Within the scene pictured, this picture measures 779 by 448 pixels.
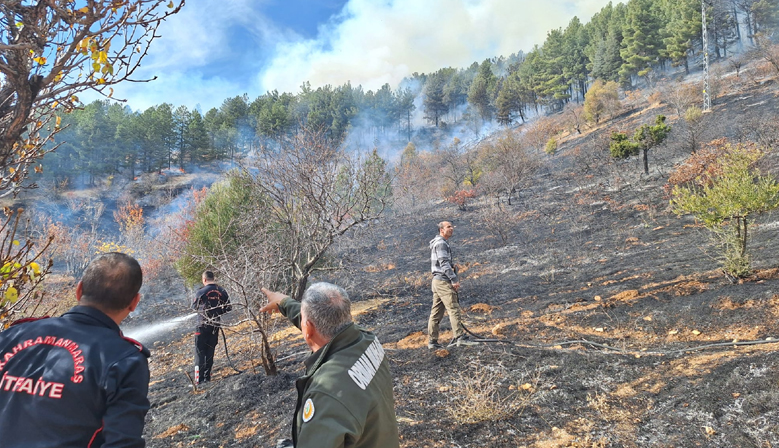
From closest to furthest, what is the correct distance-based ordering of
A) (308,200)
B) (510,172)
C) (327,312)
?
1. (327,312)
2. (308,200)
3. (510,172)

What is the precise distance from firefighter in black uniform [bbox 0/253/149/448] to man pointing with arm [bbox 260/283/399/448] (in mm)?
565

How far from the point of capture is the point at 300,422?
56.1 inches

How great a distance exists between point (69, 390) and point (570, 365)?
4.52 meters

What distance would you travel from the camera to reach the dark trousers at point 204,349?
18.3 ft

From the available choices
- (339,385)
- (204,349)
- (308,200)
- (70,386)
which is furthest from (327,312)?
(308,200)

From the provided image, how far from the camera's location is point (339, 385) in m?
1.38

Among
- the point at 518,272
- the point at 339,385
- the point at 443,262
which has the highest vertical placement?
the point at 339,385

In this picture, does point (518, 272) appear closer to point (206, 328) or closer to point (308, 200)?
point (308, 200)

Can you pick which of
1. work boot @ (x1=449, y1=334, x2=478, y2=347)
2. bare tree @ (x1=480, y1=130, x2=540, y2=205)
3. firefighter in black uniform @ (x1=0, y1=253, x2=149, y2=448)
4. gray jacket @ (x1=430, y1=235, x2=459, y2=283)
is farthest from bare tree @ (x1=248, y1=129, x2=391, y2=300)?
bare tree @ (x1=480, y1=130, x2=540, y2=205)

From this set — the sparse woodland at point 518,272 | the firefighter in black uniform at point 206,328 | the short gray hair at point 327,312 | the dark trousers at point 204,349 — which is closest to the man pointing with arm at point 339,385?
the short gray hair at point 327,312

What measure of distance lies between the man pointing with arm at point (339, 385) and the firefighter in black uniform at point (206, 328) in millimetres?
4201

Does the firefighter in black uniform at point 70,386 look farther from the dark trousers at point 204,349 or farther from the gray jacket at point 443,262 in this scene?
the dark trousers at point 204,349

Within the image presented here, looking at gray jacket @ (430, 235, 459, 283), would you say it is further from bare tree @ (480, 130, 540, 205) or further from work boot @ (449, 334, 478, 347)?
bare tree @ (480, 130, 540, 205)

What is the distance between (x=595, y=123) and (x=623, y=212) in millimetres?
21691
